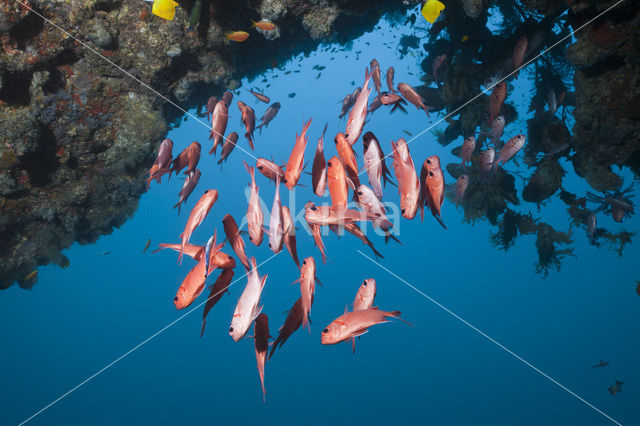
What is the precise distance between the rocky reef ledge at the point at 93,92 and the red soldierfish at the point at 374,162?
5070 millimetres

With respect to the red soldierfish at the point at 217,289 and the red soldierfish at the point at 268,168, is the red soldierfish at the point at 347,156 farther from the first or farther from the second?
the red soldierfish at the point at 217,289

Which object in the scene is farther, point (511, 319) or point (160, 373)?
point (511, 319)

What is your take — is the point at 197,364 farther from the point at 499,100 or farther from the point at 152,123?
the point at 499,100

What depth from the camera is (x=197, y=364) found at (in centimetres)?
5019

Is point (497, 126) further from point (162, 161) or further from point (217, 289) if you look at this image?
point (162, 161)

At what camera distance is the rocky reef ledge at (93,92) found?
511 centimetres

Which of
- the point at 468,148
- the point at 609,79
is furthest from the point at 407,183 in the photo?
the point at 609,79

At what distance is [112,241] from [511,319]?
78291mm

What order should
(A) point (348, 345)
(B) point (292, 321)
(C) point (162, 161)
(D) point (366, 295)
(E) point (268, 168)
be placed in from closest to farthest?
(B) point (292, 321)
(E) point (268, 168)
(D) point (366, 295)
(C) point (162, 161)
(A) point (348, 345)

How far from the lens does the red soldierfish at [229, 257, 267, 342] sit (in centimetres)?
249

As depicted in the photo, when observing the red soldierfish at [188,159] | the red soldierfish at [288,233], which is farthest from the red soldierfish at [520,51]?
the red soldierfish at [188,159]

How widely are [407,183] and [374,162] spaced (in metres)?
0.38

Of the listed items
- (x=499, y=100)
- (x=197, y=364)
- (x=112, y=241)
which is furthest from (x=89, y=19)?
(x=112, y=241)

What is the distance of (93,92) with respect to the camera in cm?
585
